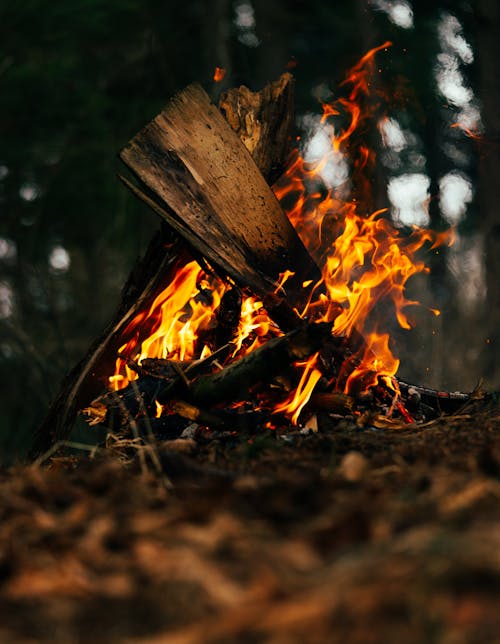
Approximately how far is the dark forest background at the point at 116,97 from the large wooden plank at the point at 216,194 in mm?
5022

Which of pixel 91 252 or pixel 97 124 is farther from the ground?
pixel 97 124

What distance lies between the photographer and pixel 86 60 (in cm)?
1023

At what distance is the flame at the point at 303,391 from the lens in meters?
3.90

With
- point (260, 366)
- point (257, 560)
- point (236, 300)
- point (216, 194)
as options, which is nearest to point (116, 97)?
point (216, 194)

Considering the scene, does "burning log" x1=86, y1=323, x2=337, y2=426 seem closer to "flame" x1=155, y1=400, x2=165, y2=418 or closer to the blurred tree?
"flame" x1=155, y1=400, x2=165, y2=418

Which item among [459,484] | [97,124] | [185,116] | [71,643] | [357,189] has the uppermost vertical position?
[97,124]

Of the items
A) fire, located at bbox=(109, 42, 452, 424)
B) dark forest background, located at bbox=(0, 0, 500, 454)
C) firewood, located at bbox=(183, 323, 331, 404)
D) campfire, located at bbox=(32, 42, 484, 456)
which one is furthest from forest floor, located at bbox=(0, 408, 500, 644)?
dark forest background, located at bbox=(0, 0, 500, 454)

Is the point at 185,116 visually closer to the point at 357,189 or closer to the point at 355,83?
the point at 355,83

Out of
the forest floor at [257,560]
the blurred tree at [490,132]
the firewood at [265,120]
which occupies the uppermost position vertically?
the firewood at [265,120]

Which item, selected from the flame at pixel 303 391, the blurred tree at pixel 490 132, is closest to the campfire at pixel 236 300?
the flame at pixel 303 391

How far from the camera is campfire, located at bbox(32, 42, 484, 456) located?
3.93 meters

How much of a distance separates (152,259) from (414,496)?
309cm

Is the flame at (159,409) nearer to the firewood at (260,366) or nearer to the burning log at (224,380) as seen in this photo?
the burning log at (224,380)

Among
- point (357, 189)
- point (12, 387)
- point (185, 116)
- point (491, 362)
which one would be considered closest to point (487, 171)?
point (357, 189)
